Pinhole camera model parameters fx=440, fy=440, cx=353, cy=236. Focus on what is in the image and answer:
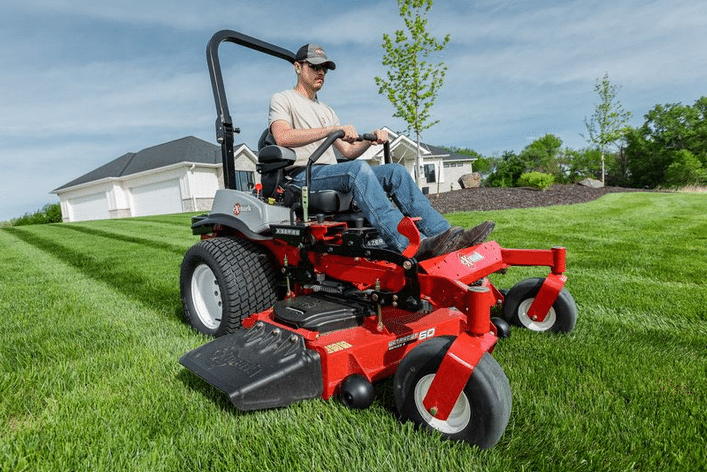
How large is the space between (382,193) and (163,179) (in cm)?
2652

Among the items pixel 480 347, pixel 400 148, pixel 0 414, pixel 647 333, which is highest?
pixel 400 148

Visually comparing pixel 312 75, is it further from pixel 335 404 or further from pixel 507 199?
pixel 507 199

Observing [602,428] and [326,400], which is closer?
[602,428]

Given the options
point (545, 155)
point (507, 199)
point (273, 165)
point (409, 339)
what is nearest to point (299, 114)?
point (273, 165)

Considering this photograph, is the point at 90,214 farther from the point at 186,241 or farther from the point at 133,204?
the point at 186,241

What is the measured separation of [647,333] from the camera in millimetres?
2930

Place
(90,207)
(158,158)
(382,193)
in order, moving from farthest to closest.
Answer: (90,207) → (158,158) → (382,193)

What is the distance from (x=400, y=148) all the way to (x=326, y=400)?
25.7 meters

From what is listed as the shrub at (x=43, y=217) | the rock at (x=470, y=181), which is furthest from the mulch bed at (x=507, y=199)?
the shrub at (x=43, y=217)

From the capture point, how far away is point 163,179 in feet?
86.1

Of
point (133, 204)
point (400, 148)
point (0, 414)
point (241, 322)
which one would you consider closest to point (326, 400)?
point (241, 322)

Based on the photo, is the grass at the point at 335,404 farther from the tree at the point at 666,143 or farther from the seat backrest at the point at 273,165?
the tree at the point at 666,143

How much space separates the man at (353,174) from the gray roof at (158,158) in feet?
76.0

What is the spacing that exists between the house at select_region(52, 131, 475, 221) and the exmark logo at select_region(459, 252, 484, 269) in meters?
19.6
